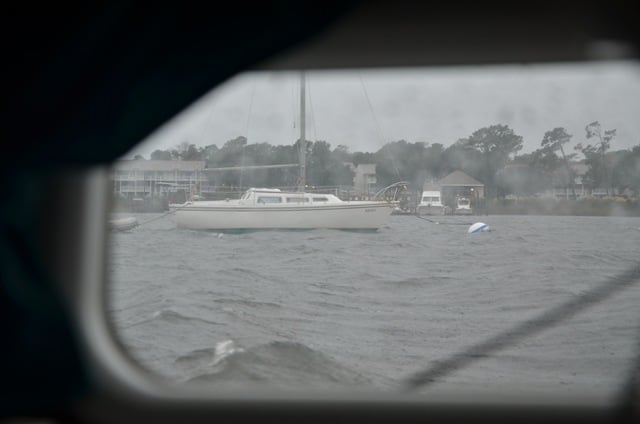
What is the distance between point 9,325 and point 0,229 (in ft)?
0.78

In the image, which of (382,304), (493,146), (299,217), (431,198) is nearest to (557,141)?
(493,146)

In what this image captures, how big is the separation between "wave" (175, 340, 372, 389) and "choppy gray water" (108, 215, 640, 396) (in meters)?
0.01

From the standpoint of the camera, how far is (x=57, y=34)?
114cm

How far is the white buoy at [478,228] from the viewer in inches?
225

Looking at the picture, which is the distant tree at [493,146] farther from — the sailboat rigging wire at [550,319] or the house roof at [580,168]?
the sailboat rigging wire at [550,319]

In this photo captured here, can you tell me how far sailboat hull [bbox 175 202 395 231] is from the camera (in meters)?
10.1

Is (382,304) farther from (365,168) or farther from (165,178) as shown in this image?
(165,178)

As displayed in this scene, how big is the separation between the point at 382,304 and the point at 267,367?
3092 mm

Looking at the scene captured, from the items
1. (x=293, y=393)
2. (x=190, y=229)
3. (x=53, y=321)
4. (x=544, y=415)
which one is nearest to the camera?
(x=53, y=321)

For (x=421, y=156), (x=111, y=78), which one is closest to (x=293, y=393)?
(x=111, y=78)

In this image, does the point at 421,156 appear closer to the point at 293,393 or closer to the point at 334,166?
the point at 334,166

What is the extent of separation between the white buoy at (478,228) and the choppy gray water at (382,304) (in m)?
0.11

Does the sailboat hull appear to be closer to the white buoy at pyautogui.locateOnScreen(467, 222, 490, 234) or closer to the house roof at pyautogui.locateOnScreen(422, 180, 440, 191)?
the white buoy at pyautogui.locateOnScreen(467, 222, 490, 234)

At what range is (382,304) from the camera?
20.1 ft
